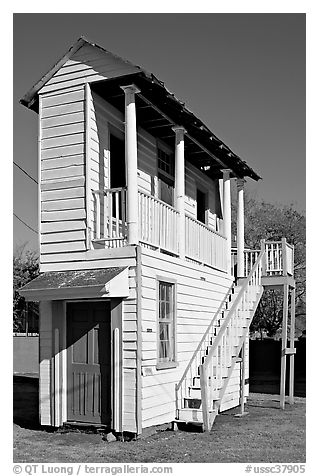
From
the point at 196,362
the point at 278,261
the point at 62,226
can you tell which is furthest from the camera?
the point at 278,261

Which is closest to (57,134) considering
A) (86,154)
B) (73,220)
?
(86,154)

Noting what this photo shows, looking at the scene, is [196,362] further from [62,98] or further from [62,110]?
[62,98]

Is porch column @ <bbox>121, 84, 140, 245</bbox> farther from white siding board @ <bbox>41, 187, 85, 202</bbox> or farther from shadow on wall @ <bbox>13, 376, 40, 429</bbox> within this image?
shadow on wall @ <bbox>13, 376, 40, 429</bbox>

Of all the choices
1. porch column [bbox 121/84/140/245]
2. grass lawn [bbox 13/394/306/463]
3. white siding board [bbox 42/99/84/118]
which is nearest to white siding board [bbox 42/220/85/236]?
porch column [bbox 121/84/140/245]

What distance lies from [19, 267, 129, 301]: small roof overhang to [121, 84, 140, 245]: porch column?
0.67 metres

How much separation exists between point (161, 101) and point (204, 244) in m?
3.87

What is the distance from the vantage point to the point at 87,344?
11.0 metres

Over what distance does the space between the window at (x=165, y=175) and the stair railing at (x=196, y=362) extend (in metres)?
2.85

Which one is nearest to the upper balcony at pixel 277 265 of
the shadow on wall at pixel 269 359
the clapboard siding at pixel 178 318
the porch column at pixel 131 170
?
the clapboard siding at pixel 178 318

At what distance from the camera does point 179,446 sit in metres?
9.98

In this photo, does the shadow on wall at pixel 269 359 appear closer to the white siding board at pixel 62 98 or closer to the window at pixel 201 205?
the window at pixel 201 205

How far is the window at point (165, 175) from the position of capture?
45.9 ft

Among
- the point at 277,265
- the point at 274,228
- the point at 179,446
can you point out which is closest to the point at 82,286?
the point at 179,446
